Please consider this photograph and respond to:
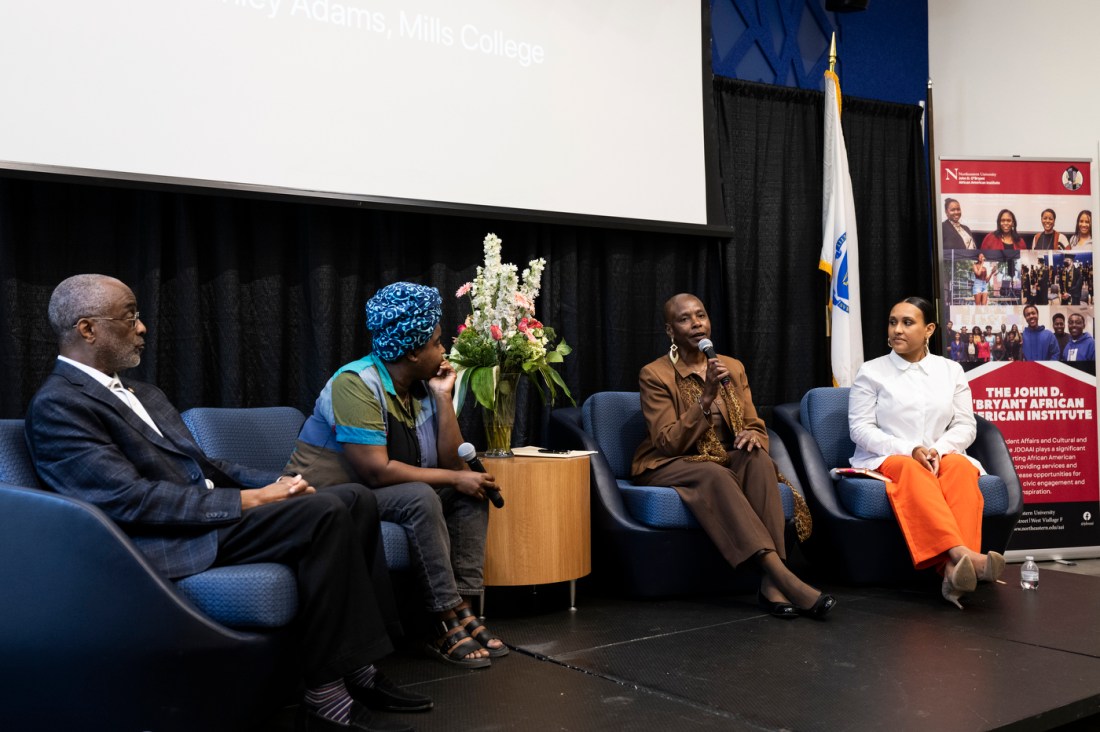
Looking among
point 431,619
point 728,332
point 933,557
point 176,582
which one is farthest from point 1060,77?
point 176,582

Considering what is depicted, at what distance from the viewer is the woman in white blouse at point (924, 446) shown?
354 centimetres

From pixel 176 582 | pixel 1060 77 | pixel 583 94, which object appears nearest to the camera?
pixel 176 582

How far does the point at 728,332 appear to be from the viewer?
16.3ft

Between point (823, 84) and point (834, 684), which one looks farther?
point (823, 84)

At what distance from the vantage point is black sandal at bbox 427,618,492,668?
2.80 m

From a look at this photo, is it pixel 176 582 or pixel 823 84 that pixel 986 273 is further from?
pixel 176 582

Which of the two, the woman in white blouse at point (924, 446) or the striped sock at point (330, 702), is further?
the woman in white blouse at point (924, 446)

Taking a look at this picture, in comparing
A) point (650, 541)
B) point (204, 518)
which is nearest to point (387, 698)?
point (204, 518)

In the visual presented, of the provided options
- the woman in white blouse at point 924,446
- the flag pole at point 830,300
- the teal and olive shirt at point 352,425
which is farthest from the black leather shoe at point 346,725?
the flag pole at point 830,300

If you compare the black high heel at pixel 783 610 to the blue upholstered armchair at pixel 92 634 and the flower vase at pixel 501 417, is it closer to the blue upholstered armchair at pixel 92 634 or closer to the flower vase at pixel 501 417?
the flower vase at pixel 501 417

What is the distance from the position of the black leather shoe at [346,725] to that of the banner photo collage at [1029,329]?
3.49m

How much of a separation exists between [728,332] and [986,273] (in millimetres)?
1250

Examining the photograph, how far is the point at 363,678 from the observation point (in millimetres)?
2428

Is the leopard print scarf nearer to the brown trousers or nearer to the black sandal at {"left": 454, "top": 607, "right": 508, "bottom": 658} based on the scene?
the brown trousers
